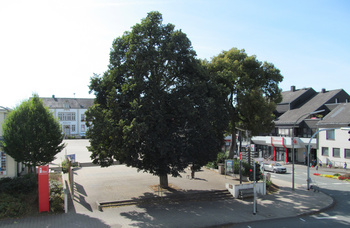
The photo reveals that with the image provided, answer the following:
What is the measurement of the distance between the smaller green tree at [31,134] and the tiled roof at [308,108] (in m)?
41.8

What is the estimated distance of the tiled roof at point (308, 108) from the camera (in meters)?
48.2

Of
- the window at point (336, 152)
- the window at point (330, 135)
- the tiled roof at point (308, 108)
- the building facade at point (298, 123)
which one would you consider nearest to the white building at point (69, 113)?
the building facade at point (298, 123)

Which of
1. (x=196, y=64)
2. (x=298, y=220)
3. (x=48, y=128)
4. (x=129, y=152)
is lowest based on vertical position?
(x=298, y=220)

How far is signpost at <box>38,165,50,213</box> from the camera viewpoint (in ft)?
47.6

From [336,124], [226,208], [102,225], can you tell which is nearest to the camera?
[102,225]

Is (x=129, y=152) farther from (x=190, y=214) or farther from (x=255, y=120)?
(x=255, y=120)

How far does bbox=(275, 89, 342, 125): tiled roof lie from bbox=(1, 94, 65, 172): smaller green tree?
4183 cm

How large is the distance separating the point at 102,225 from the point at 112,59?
10.3m

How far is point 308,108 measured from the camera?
1943 inches

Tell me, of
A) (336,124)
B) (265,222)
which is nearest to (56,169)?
(265,222)

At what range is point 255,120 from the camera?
24.2 meters

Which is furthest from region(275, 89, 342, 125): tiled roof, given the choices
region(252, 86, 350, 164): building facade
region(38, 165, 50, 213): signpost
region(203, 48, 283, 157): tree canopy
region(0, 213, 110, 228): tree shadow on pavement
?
region(38, 165, 50, 213): signpost

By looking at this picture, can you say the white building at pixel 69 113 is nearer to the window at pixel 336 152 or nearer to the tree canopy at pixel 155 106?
the tree canopy at pixel 155 106

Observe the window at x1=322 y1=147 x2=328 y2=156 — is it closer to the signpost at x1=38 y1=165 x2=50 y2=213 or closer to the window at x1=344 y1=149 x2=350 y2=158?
the window at x1=344 y1=149 x2=350 y2=158
